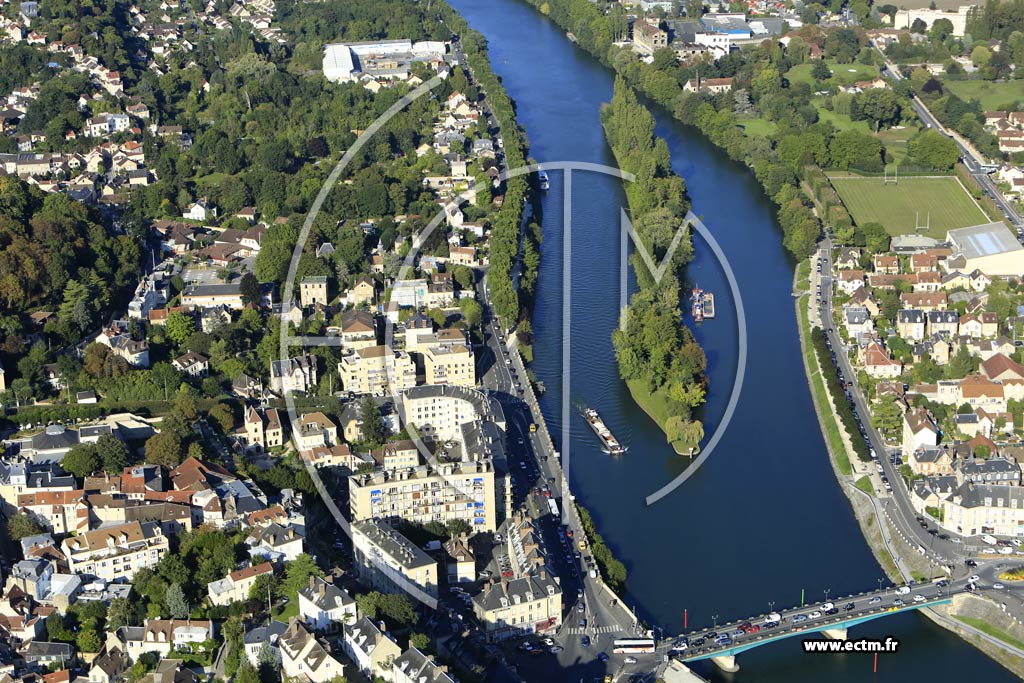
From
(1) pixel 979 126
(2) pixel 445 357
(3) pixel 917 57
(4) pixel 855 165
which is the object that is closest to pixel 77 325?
(2) pixel 445 357

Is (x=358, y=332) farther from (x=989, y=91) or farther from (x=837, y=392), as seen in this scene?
(x=989, y=91)

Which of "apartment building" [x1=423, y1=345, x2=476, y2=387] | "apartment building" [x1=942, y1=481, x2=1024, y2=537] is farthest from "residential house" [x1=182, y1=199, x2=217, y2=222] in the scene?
"apartment building" [x1=942, y1=481, x2=1024, y2=537]

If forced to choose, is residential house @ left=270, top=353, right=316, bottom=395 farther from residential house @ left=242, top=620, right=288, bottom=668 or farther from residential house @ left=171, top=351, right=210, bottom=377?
residential house @ left=242, top=620, right=288, bottom=668

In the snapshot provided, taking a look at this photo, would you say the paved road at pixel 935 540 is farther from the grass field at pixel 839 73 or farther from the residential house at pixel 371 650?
the grass field at pixel 839 73

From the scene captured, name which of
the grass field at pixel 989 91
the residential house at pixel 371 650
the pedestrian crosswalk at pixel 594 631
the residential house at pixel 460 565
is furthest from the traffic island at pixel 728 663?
the grass field at pixel 989 91

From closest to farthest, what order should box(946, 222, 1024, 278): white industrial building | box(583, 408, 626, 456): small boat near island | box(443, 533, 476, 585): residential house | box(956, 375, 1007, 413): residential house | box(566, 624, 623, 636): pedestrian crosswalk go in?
box(566, 624, 623, 636): pedestrian crosswalk, box(443, 533, 476, 585): residential house, box(583, 408, 626, 456): small boat near island, box(956, 375, 1007, 413): residential house, box(946, 222, 1024, 278): white industrial building
